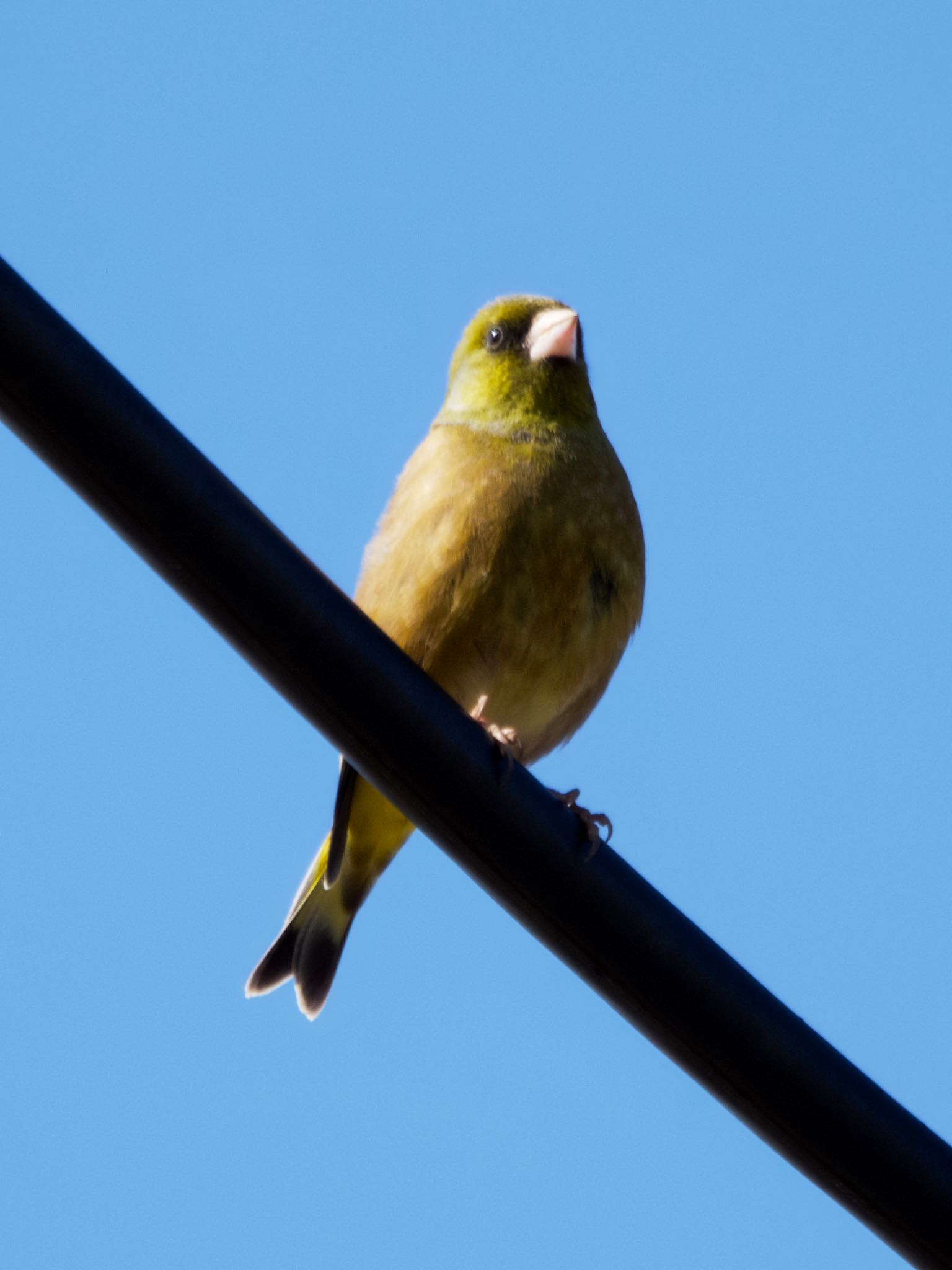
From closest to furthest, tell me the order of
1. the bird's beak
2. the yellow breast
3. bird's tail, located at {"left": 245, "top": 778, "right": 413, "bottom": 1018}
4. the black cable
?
1. the black cable
2. the yellow breast
3. bird's tail, located at {"left": 245, "top": 778, "right": 413, "bottom": 1018}
4. the bird's beak

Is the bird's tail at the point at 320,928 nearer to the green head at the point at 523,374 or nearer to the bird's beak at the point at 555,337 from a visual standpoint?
the green head at the point at 523,374

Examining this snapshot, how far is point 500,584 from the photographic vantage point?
3488mm

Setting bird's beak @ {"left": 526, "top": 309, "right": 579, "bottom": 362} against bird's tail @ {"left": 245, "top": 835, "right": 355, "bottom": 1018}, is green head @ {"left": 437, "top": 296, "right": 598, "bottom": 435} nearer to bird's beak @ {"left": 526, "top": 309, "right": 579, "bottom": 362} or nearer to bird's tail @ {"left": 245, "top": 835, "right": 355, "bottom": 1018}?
bird's beak @ {"left": 526, "top": 309, "right": 579, "bottom": 362}

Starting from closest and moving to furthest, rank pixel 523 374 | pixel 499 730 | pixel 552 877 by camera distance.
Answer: pixel 552 877 < pixel 499 730 < pixel 523 374

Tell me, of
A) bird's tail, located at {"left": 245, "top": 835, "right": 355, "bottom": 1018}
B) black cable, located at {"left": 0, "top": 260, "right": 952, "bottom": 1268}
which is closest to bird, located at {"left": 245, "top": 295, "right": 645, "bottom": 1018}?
bird's tail, located at {"left": 245, "top": 835, "right": 355, "bottom": 1018}

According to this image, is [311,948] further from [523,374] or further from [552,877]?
[552,877]

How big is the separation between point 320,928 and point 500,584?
43.0 inches

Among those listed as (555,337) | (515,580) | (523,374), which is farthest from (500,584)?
(555,337)

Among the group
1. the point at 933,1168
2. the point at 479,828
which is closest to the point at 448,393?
the point at 479,828

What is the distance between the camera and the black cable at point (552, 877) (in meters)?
1.90

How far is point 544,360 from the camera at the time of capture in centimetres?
419

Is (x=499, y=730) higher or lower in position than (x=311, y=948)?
higher

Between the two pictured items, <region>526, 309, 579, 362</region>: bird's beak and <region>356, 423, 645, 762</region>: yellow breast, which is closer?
<region>356, 423, 645, 762</region>: yellow breast

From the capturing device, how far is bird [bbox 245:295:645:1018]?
352cm
